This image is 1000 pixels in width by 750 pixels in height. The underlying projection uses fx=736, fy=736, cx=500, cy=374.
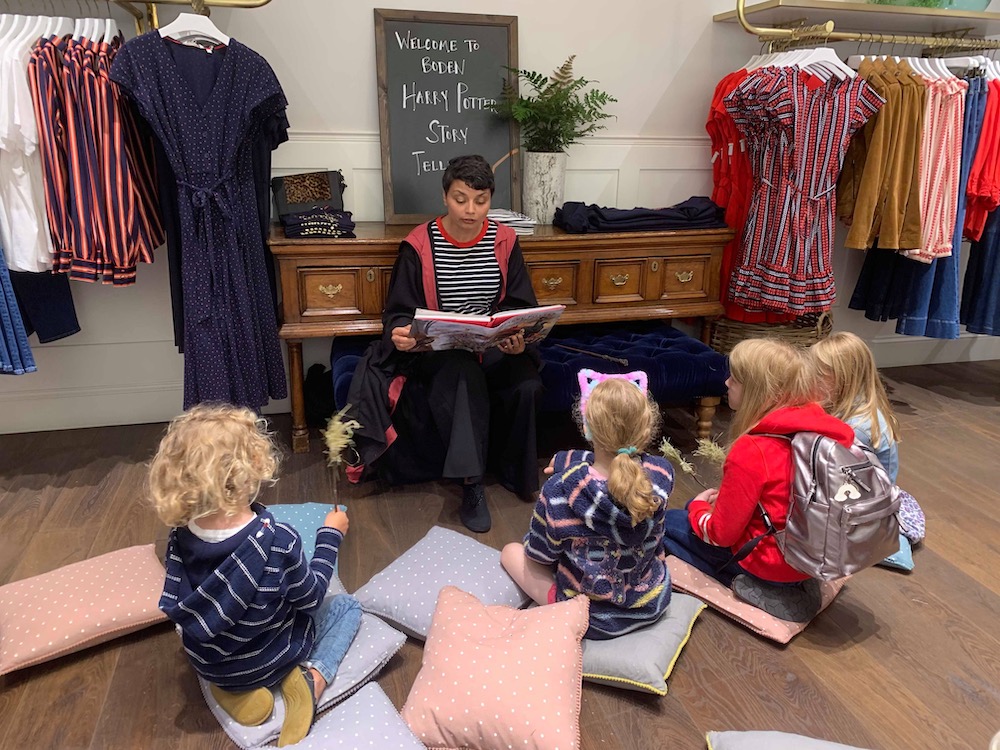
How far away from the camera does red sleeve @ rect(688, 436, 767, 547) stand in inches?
70.2

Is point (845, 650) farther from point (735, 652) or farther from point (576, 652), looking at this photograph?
point (576, 652)

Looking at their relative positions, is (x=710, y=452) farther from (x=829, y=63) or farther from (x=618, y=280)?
(x=829, y=63)

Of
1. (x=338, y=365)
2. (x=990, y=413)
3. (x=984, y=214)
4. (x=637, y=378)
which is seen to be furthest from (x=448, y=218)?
(x=990, y=413)

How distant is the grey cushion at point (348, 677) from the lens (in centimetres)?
152

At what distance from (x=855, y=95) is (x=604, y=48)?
3.30ft

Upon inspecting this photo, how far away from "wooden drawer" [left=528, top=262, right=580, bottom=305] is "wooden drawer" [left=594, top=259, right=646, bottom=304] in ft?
0.31

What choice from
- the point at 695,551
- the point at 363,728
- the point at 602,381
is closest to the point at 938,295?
the point at 695,551

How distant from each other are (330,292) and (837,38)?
2312mm

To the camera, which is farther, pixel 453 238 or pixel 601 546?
pixel 453 238

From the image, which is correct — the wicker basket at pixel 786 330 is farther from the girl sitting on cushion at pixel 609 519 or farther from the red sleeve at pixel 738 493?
the girl sitting on cushion at pixel 609 519

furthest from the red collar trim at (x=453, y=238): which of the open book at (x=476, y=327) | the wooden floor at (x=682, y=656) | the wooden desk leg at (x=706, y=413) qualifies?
the wooden desk leg at (x=706, y=413)

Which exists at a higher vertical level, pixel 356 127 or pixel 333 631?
pixel 356 127

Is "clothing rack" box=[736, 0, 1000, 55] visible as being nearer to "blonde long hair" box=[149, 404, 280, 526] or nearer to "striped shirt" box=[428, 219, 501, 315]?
"striped shirt" box=[428, 219, 501, 315]

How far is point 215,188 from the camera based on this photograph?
2348 mm
